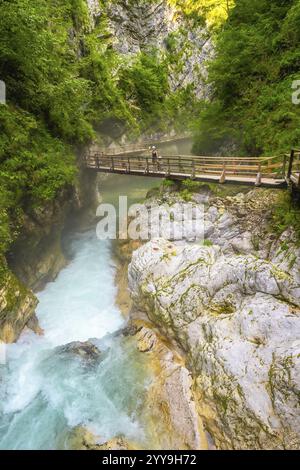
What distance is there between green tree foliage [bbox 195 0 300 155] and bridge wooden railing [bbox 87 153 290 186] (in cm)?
91

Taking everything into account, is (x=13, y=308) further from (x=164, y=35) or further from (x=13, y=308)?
(x=164, y=35)

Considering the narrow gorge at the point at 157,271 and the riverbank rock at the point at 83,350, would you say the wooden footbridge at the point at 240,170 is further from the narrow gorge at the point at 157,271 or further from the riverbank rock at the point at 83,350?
the riverbank rock at the point at 83,350

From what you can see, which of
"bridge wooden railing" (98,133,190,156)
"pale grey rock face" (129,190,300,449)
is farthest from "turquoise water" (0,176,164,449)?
"bridge wooden railing" (98,133,190,156)

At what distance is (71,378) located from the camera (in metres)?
10.6

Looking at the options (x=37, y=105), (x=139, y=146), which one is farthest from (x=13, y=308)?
(x=139, y=146)

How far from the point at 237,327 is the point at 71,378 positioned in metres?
6.29

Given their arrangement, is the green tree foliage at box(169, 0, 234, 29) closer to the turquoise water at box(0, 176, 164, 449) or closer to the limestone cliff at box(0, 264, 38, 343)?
the turquoise water at box(0, 176, 164, 449)

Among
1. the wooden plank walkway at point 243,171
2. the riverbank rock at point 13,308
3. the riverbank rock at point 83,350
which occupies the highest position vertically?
the wooden plank walkway at point 243,171

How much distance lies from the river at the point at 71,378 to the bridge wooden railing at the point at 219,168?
793 centimetres

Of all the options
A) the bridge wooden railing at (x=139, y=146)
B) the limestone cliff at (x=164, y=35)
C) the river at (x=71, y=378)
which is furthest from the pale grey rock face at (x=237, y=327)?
the limestone cliff at (x=164, y=35)

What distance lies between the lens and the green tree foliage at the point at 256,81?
→ 13.6 meters

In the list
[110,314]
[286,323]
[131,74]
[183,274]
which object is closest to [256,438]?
Answer: [286,323]

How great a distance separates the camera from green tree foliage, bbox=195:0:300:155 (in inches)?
534

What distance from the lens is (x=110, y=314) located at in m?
14.1
